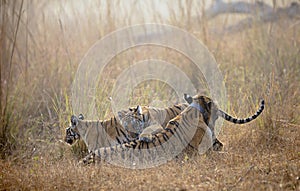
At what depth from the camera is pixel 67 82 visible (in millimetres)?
7332

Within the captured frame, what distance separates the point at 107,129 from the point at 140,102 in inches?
30.4

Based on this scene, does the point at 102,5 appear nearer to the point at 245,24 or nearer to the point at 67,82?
the point at 67,82

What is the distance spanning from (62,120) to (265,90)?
90.4 inches

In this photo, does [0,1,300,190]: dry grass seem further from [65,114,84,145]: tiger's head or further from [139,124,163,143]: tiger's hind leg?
[139,124,163,143]: tiger's hind leg

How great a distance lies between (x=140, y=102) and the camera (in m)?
6.25

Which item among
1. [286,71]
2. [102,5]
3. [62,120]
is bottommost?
[62,120]

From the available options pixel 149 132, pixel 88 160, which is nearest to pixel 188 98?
pixel 149 132

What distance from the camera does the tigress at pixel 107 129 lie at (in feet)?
18.1

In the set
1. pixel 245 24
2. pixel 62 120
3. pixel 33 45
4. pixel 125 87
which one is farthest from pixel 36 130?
pixel 245 24

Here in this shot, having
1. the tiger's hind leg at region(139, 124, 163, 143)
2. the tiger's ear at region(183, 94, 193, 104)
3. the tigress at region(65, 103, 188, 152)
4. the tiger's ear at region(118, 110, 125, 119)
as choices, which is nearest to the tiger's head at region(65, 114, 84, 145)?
the tigress at region(65, 103, 188, 152)

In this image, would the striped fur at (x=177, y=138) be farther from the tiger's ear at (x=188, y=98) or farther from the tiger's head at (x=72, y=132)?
the tiger's head at (x=72, y=132)

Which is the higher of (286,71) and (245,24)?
(245,24)

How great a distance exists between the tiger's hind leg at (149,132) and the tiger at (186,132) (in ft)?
0.08

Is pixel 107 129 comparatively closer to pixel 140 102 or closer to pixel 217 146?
pixel 140 102
